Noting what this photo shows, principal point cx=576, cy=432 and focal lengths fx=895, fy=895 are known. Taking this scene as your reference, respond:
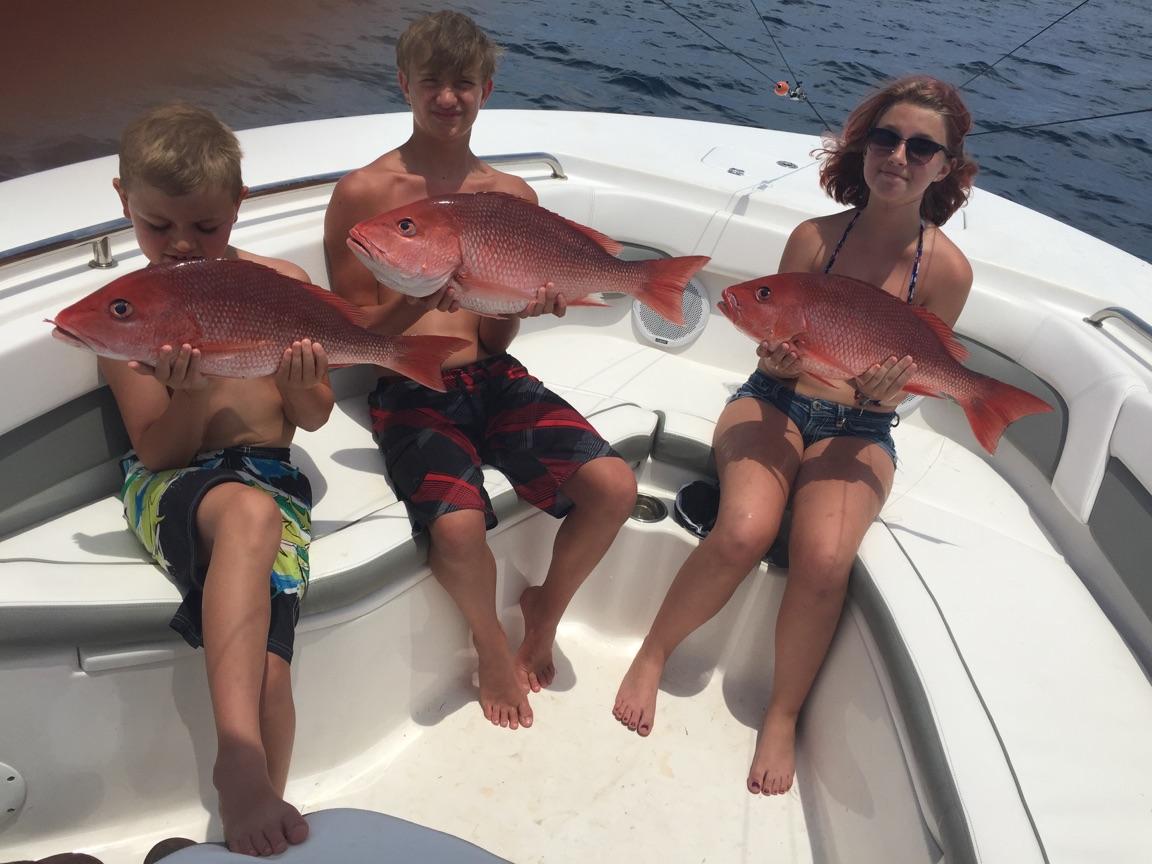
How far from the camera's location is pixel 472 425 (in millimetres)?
2254

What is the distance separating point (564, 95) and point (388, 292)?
24.4 feet

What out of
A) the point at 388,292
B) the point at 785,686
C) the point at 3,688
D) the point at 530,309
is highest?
the point at 530,309

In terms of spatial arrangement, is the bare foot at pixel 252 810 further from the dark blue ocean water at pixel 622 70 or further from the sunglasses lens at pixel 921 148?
the dark blue ocean water at pixel 622 70

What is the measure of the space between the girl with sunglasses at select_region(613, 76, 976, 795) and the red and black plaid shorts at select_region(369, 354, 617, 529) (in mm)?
389

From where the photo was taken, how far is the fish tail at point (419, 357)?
5.76 ft

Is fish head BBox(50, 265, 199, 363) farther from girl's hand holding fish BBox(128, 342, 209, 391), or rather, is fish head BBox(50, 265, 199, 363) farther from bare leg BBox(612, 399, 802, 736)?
bare leg BBox(612, 399, 802, 736)

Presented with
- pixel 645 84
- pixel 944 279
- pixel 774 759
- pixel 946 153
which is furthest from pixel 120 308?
pixel 645 84

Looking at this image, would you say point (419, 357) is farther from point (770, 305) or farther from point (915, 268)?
point (915, 268)

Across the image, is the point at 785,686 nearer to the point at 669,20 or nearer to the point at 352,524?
the point at 352,524

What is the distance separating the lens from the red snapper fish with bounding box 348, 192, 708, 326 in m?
1.69

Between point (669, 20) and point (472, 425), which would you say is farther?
point (669, 20)

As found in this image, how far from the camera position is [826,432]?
237 centimetres

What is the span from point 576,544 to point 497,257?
0.77m

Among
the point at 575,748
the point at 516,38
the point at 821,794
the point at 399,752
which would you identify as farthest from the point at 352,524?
the point at 516,38
